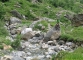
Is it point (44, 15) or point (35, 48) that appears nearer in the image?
point (35, 48)

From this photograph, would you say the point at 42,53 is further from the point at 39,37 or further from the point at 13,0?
the point at 13,0

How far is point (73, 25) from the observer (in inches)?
1657

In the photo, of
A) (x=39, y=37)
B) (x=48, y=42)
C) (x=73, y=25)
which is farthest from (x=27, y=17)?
(x=48, y=42)

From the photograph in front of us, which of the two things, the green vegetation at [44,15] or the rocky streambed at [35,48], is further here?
the green vegetation at [44,15]

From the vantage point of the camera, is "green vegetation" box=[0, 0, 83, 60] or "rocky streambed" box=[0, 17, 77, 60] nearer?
"rocky streambed" box=[0, 17, 77, 60]

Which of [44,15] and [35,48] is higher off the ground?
[35,48]

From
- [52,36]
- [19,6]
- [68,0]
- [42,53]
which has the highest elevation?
[42,53]

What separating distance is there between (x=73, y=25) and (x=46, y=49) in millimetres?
15758

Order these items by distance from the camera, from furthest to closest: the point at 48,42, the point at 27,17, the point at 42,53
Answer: the point at 27,17 → the point at 48,42 → the point at 42,53

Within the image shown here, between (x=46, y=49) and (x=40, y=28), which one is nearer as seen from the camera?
(x=46, y=49)

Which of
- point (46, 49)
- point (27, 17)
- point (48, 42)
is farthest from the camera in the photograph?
point (27, 17)

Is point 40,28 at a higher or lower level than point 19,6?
higher

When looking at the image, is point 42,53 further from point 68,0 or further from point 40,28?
point 68,0

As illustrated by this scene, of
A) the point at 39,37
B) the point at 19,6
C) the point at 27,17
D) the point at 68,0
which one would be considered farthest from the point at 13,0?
the point at 39,37
